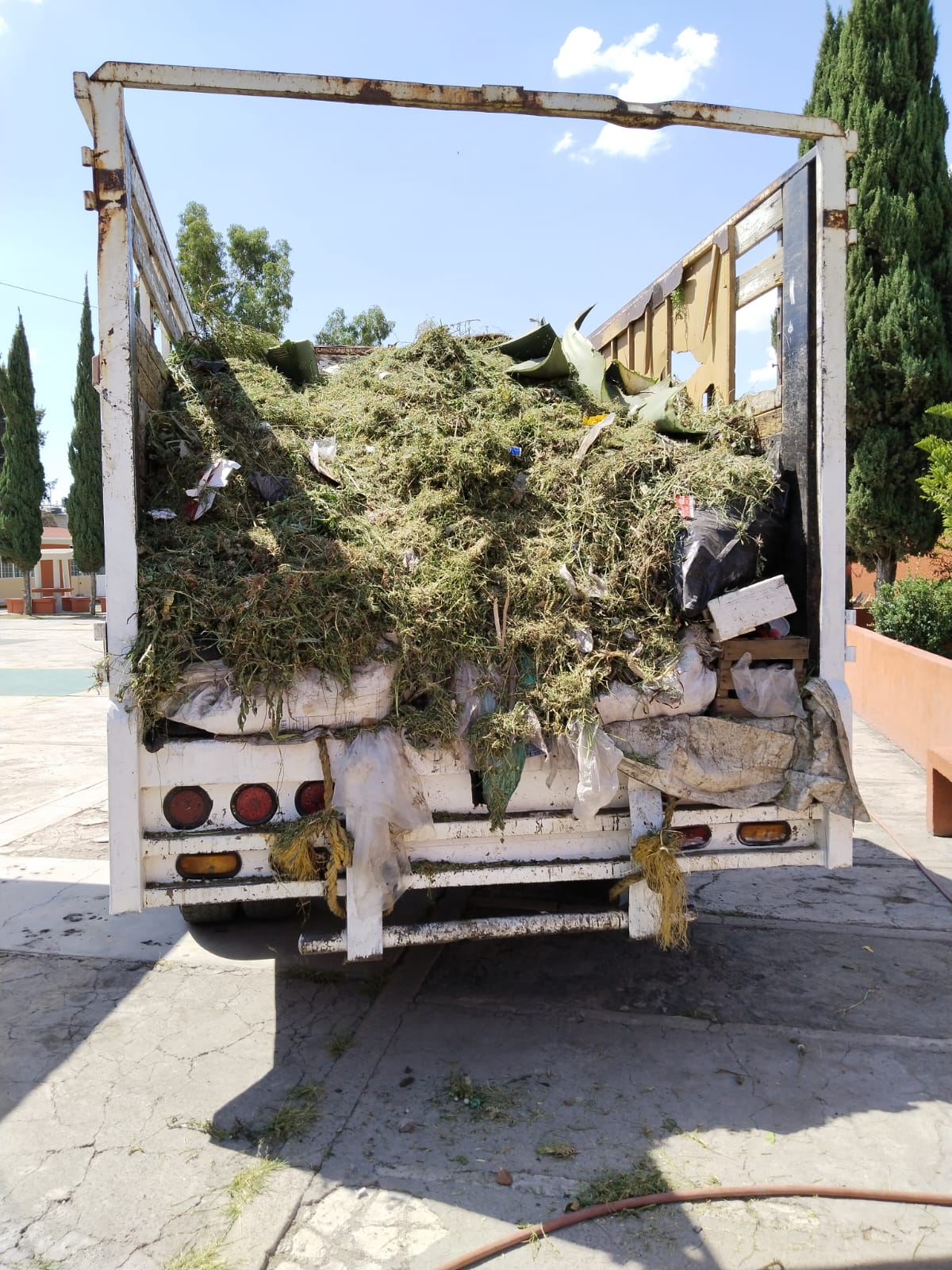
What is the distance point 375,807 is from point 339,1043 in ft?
3.51

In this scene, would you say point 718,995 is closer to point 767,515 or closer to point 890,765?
point 767,515

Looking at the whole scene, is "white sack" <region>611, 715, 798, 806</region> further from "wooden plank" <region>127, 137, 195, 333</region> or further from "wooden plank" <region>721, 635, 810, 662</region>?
"wooden plank" <region>127, 137, 195, 333</region>

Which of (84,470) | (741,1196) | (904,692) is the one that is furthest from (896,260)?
(84,470)

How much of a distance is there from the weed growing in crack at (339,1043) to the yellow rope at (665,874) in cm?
119

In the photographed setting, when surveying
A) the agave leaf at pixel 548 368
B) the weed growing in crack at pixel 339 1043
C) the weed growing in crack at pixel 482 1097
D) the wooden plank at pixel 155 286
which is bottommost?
the weed growing in crack at pixel 482 1097

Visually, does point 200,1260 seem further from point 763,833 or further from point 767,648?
point 767,648

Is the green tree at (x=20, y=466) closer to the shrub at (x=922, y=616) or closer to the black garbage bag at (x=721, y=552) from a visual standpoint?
the shrub at (x=922, y=616)

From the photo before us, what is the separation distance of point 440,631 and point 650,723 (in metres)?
0.81

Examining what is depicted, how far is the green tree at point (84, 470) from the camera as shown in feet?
107

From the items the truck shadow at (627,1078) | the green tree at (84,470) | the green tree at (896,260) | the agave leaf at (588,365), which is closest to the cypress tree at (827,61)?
the green tree at (896,260)

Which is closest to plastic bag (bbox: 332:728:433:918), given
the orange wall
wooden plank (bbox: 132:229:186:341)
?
wooden plank (bbox: 132:229:186:341)

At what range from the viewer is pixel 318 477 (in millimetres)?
3979

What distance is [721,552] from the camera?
342 cm

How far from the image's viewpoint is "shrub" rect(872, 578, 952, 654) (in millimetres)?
9945
